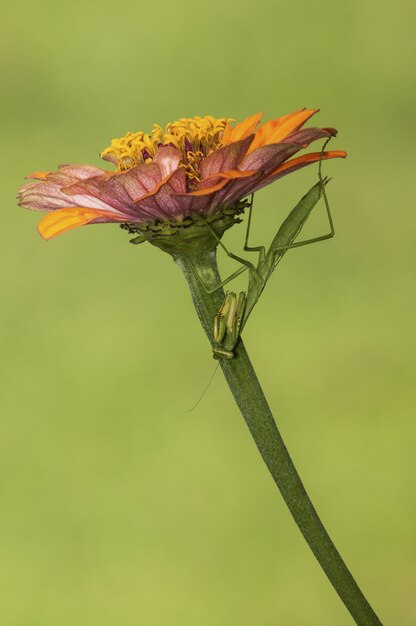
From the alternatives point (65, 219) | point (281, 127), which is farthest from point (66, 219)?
point (281, 127)

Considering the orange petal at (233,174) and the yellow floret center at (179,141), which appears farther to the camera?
the yellow floret center at (179,141)

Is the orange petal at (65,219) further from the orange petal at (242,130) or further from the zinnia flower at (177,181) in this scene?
the orange petal at (242,130)

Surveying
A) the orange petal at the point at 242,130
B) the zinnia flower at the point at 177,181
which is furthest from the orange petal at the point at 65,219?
the orange petal at the point at 242,130

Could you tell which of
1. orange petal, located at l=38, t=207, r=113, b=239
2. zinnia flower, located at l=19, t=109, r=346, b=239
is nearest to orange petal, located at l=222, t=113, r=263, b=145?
zinnia flower, located at l=19, t=109, r=346, b=239

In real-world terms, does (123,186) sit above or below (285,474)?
above

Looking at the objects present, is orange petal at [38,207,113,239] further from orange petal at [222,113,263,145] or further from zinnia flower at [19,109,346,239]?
orange petal at [222,113,263,145]

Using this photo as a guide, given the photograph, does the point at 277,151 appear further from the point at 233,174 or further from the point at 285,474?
the point at 285,474

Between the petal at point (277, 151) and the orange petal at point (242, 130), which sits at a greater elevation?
the orange petal at point (242, 130)
